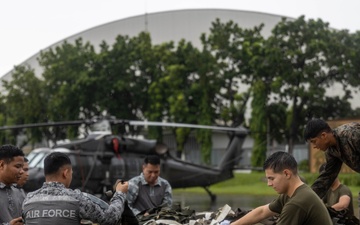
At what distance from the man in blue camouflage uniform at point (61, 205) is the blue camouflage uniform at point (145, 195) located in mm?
2846

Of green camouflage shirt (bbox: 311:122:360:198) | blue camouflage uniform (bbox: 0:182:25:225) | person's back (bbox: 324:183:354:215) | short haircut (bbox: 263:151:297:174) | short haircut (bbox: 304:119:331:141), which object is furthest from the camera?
person's back (bbox: 324:183:354:215)

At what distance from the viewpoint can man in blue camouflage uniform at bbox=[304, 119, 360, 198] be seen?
4781 mm

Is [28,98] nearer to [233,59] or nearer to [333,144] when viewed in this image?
[233,59]

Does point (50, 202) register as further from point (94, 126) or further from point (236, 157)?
point (236, 157)

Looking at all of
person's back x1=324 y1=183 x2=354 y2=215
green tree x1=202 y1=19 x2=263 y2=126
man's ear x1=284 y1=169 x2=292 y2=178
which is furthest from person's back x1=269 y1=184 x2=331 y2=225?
green tree x1=202 y1=19 x2=263 y2=126

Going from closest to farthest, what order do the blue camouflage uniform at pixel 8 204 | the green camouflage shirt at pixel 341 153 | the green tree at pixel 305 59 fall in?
1. the blue camouflage uniform at pixel 8 204
2. the green camouflage shirt at pixel 341 153
3. the green tree at pixel 305 59

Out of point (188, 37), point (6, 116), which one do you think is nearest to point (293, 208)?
point (6, 116)

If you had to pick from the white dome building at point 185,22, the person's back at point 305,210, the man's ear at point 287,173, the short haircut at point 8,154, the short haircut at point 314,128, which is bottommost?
the person's back at point 305,210

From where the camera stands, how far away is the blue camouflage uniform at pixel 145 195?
22.2 ft

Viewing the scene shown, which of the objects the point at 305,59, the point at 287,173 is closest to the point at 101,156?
the point at 287,173

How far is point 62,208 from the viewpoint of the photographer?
12.2ft

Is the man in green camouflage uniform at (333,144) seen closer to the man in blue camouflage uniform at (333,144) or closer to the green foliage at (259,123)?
the man in blue camouflage uniform at (333,144)

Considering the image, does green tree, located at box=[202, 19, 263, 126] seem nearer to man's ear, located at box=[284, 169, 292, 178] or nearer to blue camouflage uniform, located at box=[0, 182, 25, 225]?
blue camouflage uniform, located at box=[0, 182, 25, 225]

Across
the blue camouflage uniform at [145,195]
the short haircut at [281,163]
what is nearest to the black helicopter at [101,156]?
the blue camouflage uniform at [145,195]
